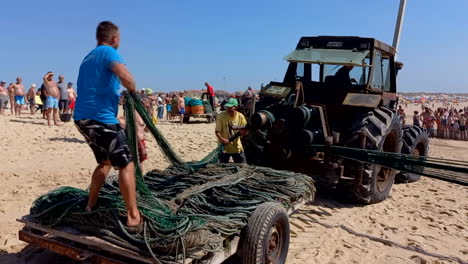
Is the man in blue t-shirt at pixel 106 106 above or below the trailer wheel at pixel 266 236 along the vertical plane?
above

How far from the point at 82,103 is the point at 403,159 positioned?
346 centimetres

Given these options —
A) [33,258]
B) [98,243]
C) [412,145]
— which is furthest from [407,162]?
[33,258]

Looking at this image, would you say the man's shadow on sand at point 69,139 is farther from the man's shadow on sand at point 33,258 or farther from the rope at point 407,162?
the rope at point 407,162

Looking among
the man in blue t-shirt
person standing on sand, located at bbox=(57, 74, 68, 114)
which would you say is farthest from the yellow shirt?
person standing on sand, located at bbox=(57, 74, 68, 114)

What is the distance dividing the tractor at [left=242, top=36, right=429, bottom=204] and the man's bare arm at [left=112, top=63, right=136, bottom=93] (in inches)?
103

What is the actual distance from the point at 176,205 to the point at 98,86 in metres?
1.24

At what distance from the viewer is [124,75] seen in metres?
2.82

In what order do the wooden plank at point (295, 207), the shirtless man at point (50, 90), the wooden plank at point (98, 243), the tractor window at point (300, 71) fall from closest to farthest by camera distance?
the wooden plank at point (98, 243)
the wooden plank at point (295, 207)
the tractor window at point (300, 71)
the shirtless man at point (50, 90)

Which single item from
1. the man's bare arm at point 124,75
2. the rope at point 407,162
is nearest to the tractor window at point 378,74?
the rope at point 407,162

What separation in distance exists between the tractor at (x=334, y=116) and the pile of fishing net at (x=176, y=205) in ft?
3.52

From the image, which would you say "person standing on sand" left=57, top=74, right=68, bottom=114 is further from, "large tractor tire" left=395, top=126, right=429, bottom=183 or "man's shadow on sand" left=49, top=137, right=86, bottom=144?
"large tractor tire" left=395, top=126, right=429, bottom=183

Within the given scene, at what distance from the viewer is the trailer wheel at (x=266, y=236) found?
3168 millimetres

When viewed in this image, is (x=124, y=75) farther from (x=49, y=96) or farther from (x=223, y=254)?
(x=49, y=96)

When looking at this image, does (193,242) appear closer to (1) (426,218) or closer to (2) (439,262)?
(2) (439,262)
